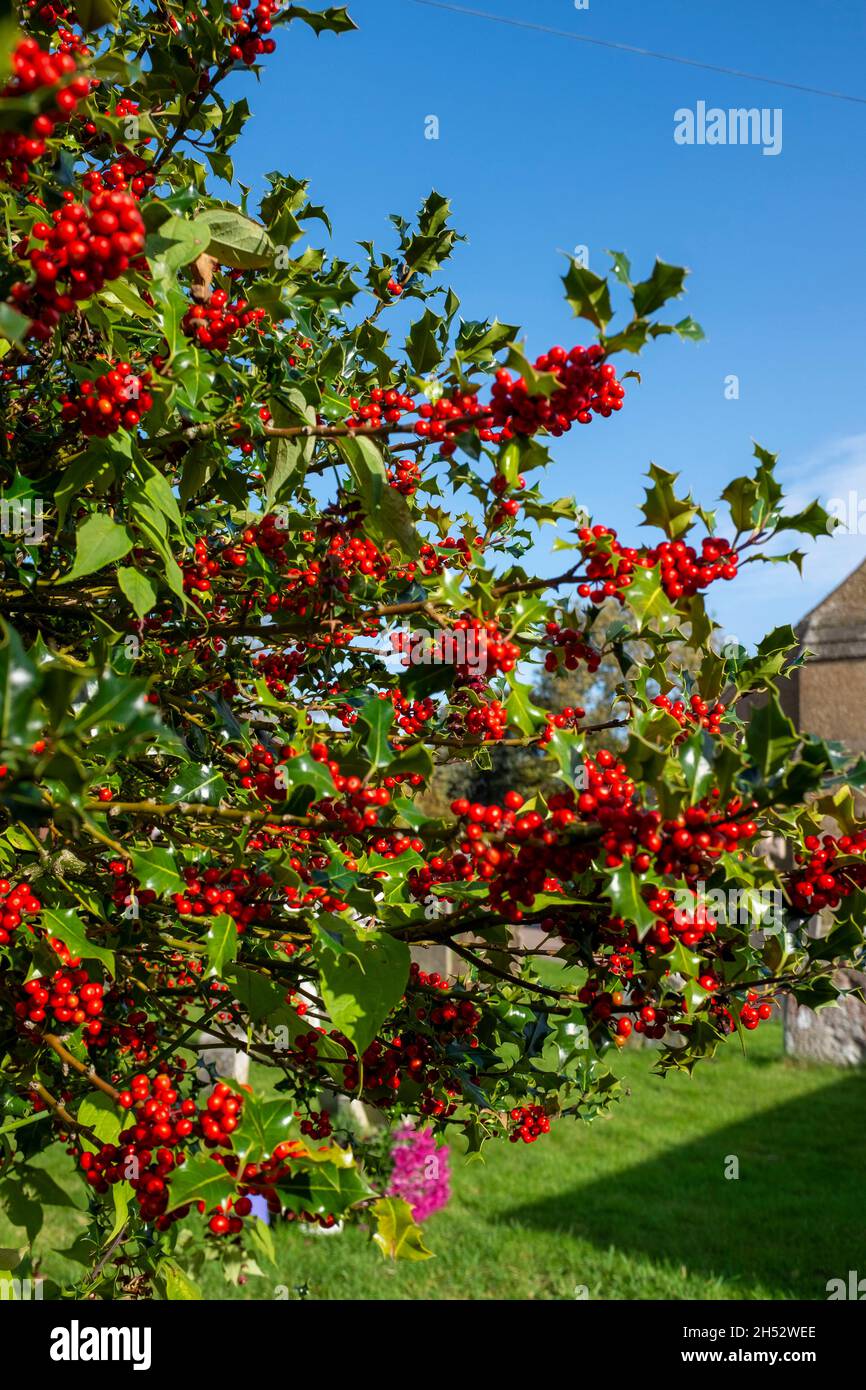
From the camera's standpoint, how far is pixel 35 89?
49.9 inches

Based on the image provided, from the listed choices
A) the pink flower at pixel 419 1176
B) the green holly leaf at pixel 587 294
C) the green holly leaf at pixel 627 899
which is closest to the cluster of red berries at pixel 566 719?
the green holly leaf at pixel 627 899

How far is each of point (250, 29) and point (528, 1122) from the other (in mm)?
2699

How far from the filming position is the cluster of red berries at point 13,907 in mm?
2000

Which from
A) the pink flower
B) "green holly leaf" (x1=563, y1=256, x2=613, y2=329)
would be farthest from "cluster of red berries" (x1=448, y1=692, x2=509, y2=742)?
the pink flower

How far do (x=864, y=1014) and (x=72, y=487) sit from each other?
10.9 metres

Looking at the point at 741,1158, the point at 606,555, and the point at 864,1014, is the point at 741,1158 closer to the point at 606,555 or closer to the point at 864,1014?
the point at 864,1014

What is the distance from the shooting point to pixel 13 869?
224cm

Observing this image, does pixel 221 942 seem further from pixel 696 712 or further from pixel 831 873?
pixel 696 712

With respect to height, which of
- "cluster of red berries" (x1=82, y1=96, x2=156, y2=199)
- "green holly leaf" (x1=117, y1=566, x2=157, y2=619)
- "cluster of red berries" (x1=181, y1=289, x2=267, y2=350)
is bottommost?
"green holly leaf" (x1=117, y1=566, x2=157, y2=619)

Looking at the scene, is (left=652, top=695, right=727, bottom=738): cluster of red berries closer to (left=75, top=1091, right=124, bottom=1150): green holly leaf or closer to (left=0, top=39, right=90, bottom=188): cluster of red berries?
(left=75, top=1091, right=124, bottom=1150): green holly leaf

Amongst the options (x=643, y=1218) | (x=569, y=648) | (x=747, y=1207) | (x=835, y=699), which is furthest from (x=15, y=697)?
(x=835, y=699)

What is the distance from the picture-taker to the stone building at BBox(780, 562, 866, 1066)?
11016 mm
